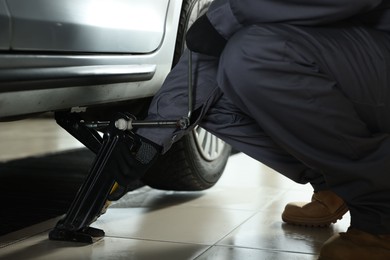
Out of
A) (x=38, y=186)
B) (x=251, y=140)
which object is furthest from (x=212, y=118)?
(x=38, y=186)

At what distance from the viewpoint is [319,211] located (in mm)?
1932

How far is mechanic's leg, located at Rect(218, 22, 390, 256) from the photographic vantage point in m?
1.39

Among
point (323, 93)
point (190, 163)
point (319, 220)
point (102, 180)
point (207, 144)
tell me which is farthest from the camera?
point (207, 144)

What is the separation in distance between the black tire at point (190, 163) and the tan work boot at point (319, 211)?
0.40 metres

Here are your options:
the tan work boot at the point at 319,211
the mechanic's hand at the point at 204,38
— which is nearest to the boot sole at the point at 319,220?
the tan work boot at the point at 319,211

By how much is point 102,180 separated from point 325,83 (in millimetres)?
579

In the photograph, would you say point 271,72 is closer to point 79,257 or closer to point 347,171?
point 347,171

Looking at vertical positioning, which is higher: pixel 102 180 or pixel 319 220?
pixel 102 180

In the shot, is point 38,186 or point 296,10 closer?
point 296,10

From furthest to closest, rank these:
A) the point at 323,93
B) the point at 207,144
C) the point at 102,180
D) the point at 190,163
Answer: the point at 207,144, the point at 190,163, the point at 102,180, the point at 323,93

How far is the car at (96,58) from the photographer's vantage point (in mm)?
1314

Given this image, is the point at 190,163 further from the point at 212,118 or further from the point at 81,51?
the point at 81,51

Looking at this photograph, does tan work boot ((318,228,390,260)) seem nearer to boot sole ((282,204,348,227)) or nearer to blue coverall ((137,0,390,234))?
blue coverall ((137,0,390,234))

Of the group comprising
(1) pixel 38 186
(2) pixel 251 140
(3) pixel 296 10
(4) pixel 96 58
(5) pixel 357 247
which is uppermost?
(3) pixel 296 10
